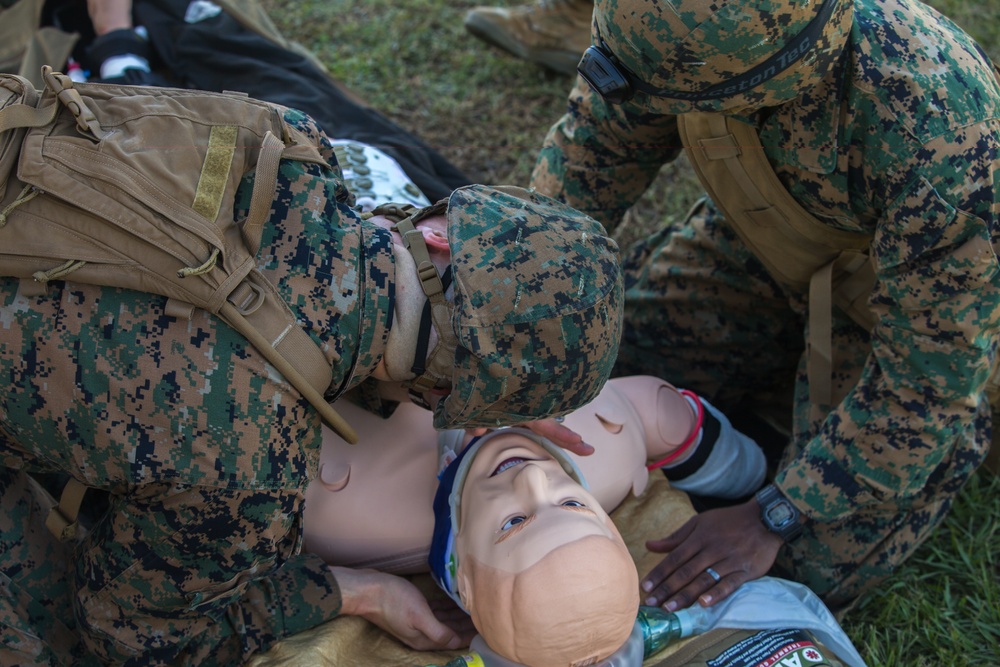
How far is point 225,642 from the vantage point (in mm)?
2025

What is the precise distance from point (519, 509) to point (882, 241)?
43.0 inches

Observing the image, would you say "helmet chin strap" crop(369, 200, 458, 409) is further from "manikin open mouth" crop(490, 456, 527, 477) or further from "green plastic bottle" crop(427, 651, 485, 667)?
"green plastic bottle" crop(427, 651, 485, 667)

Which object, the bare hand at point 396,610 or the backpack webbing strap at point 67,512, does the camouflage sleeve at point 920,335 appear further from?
the backpack webbing strap at point 67,512

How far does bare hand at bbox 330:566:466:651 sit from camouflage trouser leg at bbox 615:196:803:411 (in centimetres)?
132

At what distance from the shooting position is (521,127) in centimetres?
416

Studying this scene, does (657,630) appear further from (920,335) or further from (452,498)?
(920,335)

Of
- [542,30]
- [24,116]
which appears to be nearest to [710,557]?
[24,116]

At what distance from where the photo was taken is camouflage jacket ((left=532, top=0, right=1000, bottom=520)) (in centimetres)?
203

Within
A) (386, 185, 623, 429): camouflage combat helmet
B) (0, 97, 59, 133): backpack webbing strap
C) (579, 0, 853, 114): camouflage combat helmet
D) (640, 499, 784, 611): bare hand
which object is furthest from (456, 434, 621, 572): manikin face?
(0, 97, 59, 133): backpack webbing strap

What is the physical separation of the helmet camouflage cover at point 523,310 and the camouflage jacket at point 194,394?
18cm

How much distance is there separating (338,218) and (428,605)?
1000mm

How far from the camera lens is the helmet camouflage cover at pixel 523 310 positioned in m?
1.69

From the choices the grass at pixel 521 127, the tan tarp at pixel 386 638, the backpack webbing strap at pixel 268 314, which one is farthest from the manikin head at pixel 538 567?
the grass at pixel 521 127

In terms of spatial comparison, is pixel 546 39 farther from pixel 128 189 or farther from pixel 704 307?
pixel 128 189
